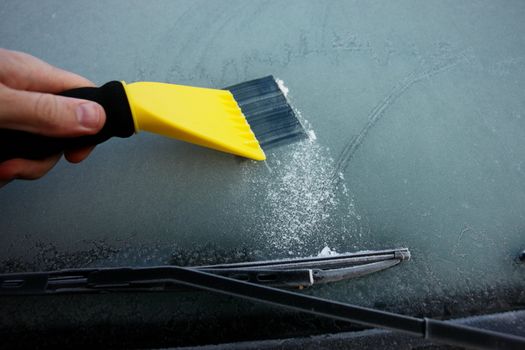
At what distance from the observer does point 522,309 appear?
112cm

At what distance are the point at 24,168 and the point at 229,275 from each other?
0.67m

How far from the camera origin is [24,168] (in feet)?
3.96

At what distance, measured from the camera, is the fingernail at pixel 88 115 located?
3.74 ft

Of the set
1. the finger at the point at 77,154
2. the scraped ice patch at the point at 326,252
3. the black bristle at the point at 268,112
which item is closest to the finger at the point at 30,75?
the finger at the point at 77,154

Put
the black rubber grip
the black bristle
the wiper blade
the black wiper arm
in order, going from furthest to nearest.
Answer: the black bristle, the black rubber grip, the wiper blade, the black wiper arm

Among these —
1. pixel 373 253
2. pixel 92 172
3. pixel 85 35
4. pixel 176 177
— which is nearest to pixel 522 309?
pixel 373 253

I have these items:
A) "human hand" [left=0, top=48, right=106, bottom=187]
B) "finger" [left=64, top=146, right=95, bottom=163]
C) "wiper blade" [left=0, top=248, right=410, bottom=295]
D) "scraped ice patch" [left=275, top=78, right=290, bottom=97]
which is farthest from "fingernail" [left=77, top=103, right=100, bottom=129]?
"scraped ice patch" [left=275, top=78, right=290, bottom=97]

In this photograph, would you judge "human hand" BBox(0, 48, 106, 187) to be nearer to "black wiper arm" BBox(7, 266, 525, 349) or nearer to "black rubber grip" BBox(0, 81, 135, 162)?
"black rubber grip" BBox(0, 81, 135, 162)

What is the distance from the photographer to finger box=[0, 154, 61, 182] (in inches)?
46.8

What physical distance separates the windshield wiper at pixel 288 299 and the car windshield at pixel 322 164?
10 cm

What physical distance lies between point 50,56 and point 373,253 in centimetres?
138

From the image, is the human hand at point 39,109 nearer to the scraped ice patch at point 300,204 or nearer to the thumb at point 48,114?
the thumb at point 48,114

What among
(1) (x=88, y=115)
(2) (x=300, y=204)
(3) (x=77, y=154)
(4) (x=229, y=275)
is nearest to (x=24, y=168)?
(3) (x=77, y=154)

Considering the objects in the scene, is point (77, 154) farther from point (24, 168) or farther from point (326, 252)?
point (326, 252)
